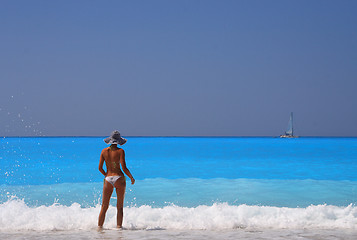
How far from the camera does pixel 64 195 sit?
46.3 feet

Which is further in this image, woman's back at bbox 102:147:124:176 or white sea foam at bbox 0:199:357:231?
white sea foam at bbox 0:199:357:231

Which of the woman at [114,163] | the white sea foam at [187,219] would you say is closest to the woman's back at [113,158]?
the woman at [114,163]

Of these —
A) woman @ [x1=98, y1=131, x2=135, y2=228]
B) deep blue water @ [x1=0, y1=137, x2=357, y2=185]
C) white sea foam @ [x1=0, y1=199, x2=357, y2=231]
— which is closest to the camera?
woman @ [x1=98, y1=131, x2=135, y2=228]

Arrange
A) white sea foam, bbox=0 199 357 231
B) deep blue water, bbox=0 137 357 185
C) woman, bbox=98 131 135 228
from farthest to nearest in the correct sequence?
deep blue water, bbox=0 137 357 185 → white sea foam, bbox=0 199 357 231 → woman, bbox=98 131 135 228

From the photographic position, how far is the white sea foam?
7534 millimetres

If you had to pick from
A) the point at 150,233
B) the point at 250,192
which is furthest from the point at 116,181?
the point at 250,192

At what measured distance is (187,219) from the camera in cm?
823

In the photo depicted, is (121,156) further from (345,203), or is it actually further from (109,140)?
(345,203)

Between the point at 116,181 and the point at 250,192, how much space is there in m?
9.14

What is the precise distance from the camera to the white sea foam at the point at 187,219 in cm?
753

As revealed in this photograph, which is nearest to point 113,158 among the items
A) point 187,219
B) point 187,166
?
point 187,219

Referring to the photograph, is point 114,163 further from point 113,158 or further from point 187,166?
point 187,166

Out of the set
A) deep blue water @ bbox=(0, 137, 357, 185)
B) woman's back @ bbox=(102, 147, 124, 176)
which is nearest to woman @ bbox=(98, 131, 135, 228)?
woman's back @ bbox=(102, 147, 124, 176)

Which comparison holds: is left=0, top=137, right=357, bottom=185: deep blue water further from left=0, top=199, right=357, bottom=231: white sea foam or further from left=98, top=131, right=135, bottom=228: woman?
left=98, top=131, right=135, bottom=228: woman
